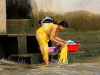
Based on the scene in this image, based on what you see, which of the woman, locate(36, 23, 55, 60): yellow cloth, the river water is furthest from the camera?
locate(36, 23, 55, 60): yellow cloth

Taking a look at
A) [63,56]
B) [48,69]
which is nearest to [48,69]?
[48,69]

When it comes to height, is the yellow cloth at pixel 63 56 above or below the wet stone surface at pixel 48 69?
above

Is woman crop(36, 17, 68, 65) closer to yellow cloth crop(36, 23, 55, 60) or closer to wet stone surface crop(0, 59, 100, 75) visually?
yellow cloth crop(36, 23, 55, 60)

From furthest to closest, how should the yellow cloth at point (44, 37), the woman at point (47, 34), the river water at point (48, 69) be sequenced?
1. the yellow cloth at point (44, 37)
2. the woman at point (47, 34)
3. the river water at point (48, 69)

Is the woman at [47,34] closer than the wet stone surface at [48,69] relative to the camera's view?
No

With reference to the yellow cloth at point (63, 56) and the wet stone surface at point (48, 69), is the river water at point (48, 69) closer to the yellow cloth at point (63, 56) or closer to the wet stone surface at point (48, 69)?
the wet stone surface at point (48, 69)

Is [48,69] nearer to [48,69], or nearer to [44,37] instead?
[48,69]

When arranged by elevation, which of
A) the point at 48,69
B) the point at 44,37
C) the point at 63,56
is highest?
the point at 44,37

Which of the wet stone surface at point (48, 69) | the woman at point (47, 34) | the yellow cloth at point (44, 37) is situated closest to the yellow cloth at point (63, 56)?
the woman at point (47, 34)

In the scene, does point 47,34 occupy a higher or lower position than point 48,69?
higher

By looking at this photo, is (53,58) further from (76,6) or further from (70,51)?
(76,6)

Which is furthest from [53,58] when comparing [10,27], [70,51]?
[10,27]

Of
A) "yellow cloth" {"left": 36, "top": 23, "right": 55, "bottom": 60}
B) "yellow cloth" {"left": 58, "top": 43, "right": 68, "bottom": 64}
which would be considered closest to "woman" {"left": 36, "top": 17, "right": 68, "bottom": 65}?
"yellow cloth" {"left": 36, "top": 23, "right": 55, "bottom": 60}

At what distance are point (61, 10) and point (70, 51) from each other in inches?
106
